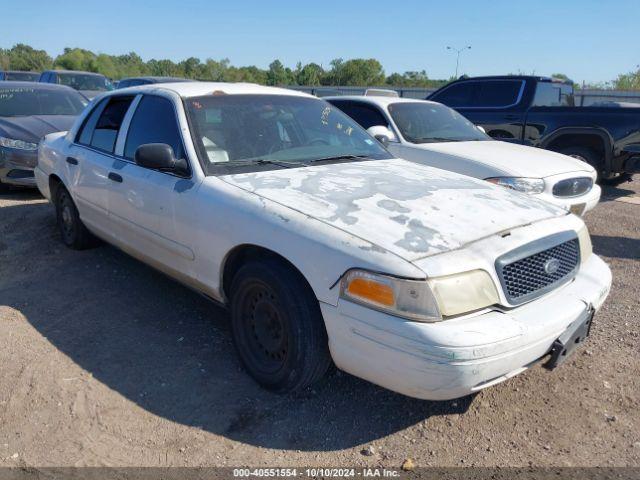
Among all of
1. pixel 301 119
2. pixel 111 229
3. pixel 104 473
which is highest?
pixel 301 119

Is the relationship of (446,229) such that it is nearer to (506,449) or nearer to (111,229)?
(506,449)

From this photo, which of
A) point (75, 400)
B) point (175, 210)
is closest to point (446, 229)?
point (175, 210)

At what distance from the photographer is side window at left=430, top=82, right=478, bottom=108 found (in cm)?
928

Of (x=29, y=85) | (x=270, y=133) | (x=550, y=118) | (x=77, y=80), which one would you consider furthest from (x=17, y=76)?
(x=270, y=133)

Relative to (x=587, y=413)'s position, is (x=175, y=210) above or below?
above

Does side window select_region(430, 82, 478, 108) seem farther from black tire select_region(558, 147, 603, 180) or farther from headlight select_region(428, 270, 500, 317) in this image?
headlight select_region(428, 270, 500, 317)

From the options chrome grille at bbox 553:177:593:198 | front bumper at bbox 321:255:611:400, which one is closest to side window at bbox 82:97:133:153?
front bumper at bbox 321:255:611:400

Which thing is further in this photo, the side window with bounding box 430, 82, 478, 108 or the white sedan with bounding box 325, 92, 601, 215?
the side window with bounding box 430, 82, 478, 108

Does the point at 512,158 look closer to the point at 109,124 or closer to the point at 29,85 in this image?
the point at 109,124

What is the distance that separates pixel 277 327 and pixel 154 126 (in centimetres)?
188

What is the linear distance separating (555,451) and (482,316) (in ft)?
2.69

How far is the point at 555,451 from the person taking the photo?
2.65 m

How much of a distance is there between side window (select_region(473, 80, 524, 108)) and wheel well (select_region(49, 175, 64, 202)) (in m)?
6.69

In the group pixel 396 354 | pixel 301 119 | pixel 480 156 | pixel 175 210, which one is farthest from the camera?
pixel 480 156
